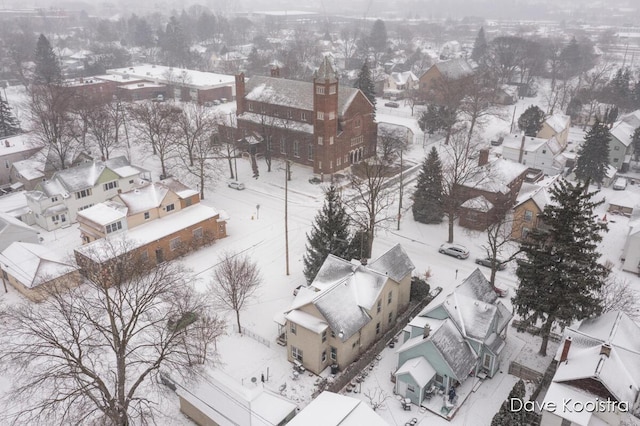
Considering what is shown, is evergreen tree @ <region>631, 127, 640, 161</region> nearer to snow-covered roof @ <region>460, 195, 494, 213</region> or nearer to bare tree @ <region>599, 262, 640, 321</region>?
snow-covered roof @ <region>460, 195, 494, 213</region>

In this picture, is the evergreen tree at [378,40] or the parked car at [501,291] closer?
the parked car at [501,291]

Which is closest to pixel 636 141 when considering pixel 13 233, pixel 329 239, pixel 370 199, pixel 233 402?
pixel 370 199

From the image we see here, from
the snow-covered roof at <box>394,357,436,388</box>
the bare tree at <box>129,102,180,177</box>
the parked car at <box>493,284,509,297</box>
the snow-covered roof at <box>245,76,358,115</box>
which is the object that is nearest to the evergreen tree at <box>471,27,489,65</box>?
the snow-covered roof at <box>245,76,358,115</box>

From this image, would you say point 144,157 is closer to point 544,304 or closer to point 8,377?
point 8,377

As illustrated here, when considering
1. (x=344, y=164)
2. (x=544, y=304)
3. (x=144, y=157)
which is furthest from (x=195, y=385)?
(x=144, y=157)

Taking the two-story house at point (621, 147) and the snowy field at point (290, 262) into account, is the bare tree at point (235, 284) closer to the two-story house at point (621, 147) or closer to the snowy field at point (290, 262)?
the snowy field at point (290, 262)

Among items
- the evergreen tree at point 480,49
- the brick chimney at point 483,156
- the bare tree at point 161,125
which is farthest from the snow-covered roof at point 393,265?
the evergreen tree at point 480,49

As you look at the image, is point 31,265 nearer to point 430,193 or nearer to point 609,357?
point 430,193
